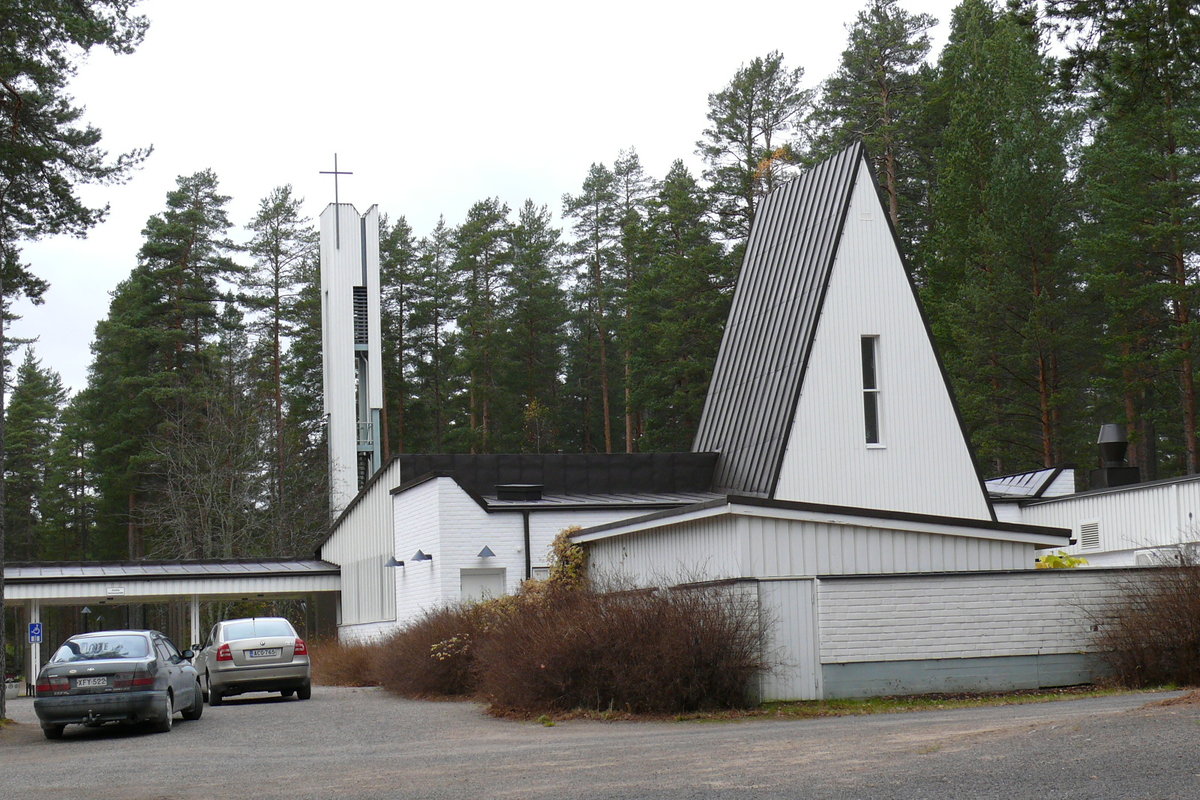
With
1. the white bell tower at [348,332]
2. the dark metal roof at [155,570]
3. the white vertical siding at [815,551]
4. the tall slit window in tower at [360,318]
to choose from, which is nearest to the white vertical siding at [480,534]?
the white vertical siding at [815,551]

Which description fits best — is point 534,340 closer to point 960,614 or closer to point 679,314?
point 679,314

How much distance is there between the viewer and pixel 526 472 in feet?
100

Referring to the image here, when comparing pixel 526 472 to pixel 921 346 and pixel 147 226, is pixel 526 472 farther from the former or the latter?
pixel 147 226

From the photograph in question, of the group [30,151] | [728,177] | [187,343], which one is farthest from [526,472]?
[187,343]

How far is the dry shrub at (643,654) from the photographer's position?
16.6 meters

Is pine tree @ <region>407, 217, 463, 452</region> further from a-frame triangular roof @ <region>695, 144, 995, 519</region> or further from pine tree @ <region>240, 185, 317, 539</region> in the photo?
a-frame triangular roof @ <region>695, 144, 995, 519</region>

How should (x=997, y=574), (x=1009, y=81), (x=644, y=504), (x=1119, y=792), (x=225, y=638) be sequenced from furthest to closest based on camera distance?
(x=1009, y=81)
(x=644, y=504)
(x=225, y=638)
(x=997, y=574)
(x=1119, y=792)

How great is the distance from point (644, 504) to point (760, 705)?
11.4 metres

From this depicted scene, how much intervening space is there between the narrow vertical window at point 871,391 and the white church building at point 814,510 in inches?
1.6

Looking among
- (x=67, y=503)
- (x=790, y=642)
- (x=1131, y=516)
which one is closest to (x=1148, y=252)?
(x=1131, y=516)

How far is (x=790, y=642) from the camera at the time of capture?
17.1 meters

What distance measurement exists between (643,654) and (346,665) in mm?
16240

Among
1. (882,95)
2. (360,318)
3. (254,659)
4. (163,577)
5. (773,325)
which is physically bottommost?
(254,659)

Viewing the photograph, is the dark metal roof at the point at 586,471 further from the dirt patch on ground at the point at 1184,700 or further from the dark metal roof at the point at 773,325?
the dirt patch on ground at the point at 1184,700
